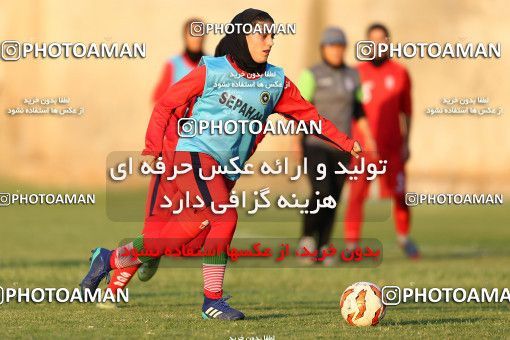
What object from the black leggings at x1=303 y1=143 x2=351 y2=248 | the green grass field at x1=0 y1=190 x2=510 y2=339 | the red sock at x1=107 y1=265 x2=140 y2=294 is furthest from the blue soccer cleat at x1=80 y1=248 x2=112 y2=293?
the black leggings at x1=303 y1=143 x2=351 y2=248

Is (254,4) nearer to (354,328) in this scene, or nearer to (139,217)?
(139,217)

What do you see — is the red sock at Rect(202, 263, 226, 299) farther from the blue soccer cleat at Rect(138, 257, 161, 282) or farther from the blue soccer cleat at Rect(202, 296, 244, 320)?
the blue soccer cleat at Rect(138, 257, 161, 282)

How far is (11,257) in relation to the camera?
46.5 ft

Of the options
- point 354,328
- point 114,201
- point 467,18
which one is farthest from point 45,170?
point 354,328

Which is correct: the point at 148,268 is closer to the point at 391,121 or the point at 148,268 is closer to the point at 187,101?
the point at 187,101

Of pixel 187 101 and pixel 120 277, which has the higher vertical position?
pixel 187 101

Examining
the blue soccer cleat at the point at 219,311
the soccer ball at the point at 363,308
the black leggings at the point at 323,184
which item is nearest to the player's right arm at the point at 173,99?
the blue soccer cleat at the point at 219,311

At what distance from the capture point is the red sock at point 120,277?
8.80 m

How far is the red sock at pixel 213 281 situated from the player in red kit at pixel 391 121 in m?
7.22

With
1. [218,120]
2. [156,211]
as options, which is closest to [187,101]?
[218,120]

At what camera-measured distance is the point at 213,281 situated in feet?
26.3

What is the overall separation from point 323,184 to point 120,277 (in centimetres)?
551

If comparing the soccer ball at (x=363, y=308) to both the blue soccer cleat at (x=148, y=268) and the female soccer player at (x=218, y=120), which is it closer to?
the female soccer player at (x=218, y=120)

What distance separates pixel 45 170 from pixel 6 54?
20615 millimetres
